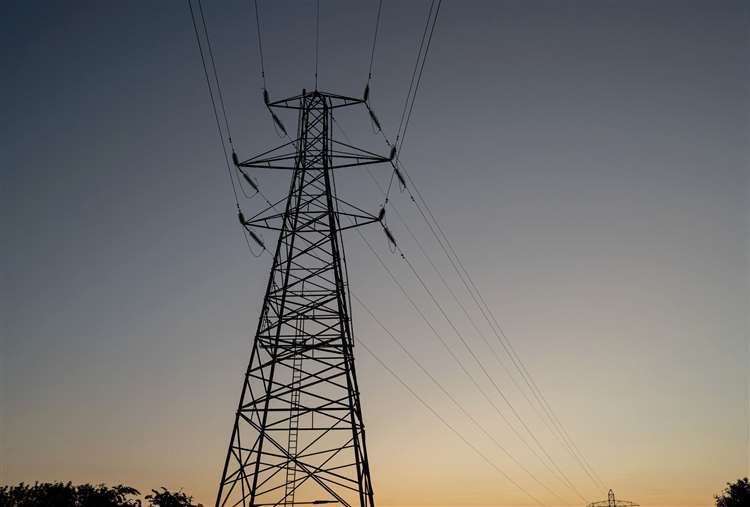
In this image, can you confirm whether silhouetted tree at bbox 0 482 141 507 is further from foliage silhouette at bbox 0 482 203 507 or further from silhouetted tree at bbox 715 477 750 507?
silhouetted tree at bbox 715 477 750 507

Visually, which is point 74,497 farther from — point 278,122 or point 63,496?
point 278,122

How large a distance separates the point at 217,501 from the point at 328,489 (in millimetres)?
3220

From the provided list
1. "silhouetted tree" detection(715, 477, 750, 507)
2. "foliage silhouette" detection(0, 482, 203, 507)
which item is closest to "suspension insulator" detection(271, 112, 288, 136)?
"foliage silhouette" detection(0, 482, 203, 507)

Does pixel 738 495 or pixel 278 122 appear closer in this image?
pixel 278 122

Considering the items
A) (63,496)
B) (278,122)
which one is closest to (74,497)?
(63,496)

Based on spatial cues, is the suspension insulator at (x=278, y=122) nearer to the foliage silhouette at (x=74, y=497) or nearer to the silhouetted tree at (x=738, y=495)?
the foliage silhouette at (x=74, y=497)

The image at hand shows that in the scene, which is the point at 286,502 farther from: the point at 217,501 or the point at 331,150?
the point at 331,150

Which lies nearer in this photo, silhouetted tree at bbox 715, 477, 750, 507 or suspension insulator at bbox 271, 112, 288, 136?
suspension insulator at bbox 271, 112, 288, 136

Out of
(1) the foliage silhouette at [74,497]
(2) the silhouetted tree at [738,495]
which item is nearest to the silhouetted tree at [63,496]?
(1) the foliage silhouette at [74,497]

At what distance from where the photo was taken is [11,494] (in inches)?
2053

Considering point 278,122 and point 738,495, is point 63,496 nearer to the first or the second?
point 278,122

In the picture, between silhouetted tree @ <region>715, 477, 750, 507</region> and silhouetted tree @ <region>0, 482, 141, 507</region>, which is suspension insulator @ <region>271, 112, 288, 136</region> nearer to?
silhouetted tree @ <region>0, 482, 141, 507</region>

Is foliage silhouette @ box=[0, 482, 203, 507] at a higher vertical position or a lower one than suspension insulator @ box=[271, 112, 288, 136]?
lower

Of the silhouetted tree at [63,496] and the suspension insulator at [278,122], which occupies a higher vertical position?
the suspension insulator at [278,122]
